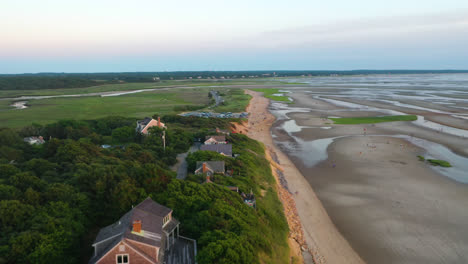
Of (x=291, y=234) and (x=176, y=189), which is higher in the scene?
(x=176, y=189)

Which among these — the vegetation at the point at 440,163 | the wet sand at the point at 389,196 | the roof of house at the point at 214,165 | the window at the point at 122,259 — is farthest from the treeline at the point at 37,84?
the vegetation at the point at 440,163

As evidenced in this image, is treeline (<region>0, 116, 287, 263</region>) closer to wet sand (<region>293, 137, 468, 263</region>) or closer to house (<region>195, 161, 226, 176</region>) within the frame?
house (<region>195, 161, 226, 176</region>)

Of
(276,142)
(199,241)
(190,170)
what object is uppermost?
(199,241)

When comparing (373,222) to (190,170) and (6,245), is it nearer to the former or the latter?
(190,170)

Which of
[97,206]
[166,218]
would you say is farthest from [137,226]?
[97,206]

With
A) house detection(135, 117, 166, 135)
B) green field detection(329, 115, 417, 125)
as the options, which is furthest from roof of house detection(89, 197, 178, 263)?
green field detection(329, 115, 417, 125)

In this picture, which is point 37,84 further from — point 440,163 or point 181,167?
point 440,163

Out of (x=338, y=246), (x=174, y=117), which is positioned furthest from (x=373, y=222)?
(x=174, y=117)
